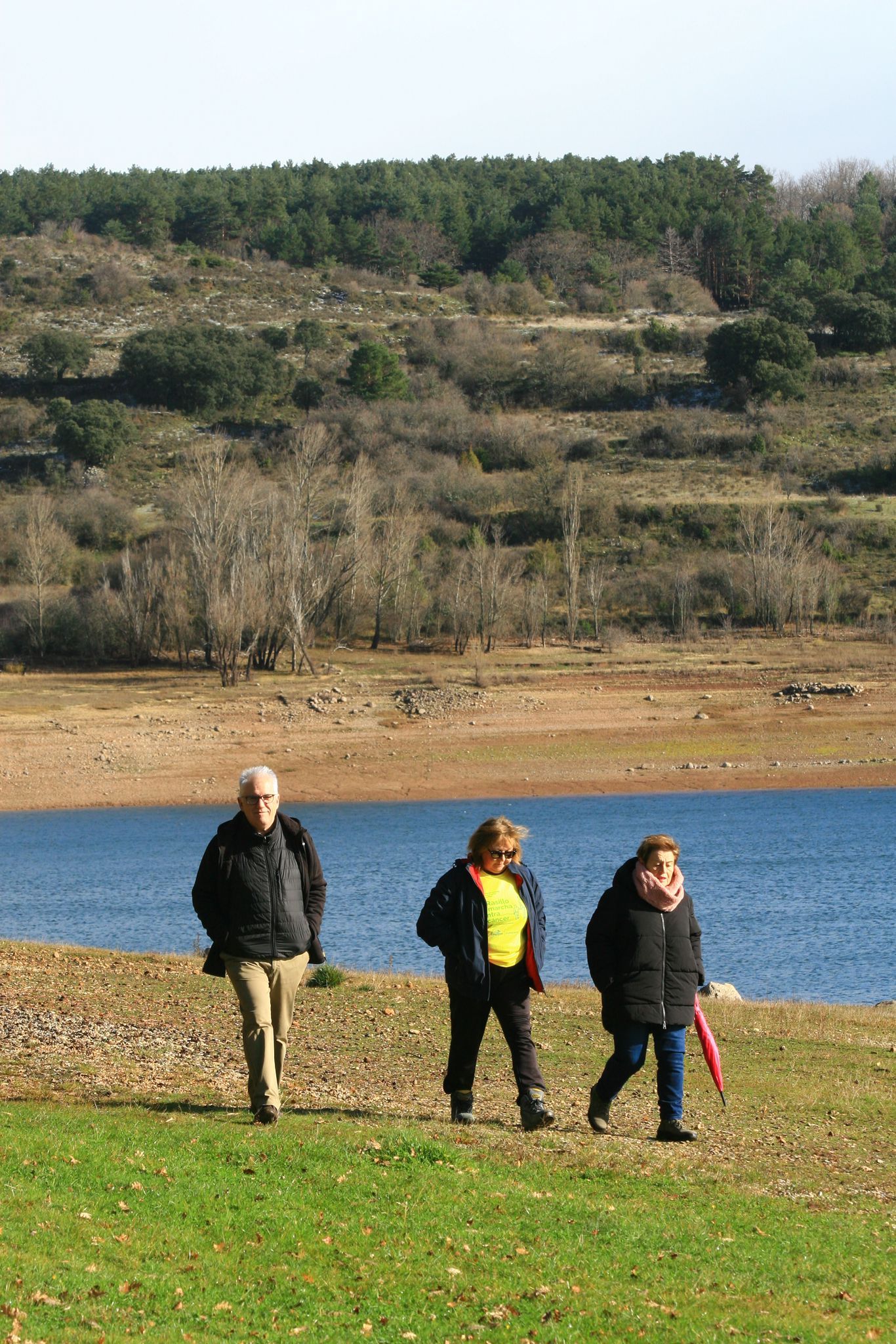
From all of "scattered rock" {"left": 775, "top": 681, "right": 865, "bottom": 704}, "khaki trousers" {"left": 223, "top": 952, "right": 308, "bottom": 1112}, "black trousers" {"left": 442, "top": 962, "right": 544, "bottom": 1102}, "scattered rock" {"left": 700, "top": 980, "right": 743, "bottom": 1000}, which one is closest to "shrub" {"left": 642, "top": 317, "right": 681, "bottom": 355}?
"scattered rock" {"left": 775, "top": 681, "right": 865, "bottom": 704}

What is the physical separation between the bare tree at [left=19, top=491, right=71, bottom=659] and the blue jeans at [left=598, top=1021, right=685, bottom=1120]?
49965 mm

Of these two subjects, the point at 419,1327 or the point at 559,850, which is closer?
the point at 419,1327

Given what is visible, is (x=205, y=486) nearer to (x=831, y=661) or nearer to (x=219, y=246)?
(x=831, y=661)

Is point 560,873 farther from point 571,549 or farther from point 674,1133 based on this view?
point 571,549

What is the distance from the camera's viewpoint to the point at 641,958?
7738mm

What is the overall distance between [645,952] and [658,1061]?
80cm

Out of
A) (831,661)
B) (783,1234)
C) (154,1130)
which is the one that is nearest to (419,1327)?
(783,1234)

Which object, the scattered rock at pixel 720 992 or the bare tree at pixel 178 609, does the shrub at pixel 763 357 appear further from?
the scattered rock at pixel 720 992

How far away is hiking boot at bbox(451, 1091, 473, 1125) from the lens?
8102mm

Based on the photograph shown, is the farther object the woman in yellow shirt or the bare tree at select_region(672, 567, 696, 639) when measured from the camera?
the bare tree at select_region(672, 567, 696, 639)

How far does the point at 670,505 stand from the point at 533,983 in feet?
224

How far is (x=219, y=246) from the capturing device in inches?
5153

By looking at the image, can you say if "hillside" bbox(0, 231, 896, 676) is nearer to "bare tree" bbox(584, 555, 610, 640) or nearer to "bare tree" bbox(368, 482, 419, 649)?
"bare tree" bbox(368, 482, 419, 649)

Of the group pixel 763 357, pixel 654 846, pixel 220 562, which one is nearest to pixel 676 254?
pixel 763 357
